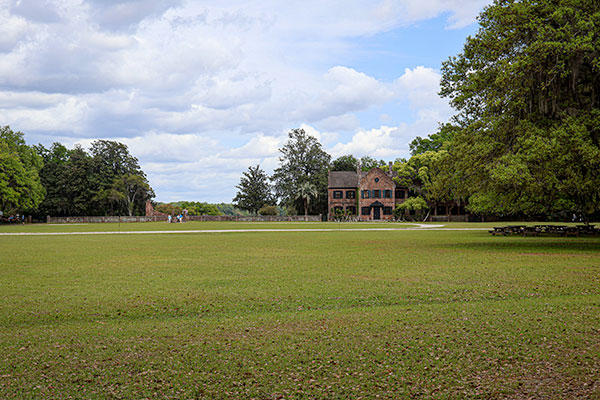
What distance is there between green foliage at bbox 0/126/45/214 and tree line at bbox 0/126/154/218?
0.49 ft

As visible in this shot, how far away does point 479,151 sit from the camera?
2170 centimetres

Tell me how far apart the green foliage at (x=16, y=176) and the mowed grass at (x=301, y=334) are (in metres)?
61.5

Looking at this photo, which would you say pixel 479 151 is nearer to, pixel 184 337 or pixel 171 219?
pixel 184 337

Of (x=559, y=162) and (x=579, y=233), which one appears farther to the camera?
(x=579, y=233)

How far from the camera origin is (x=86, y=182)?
83.1 meters

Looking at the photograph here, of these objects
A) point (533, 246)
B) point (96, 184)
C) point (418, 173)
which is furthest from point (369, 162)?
point (533, 246)

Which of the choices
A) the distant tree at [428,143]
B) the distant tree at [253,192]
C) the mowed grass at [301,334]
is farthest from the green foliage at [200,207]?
the mowed grass at [301,334]

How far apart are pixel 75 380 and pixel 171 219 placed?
68303 millimetres

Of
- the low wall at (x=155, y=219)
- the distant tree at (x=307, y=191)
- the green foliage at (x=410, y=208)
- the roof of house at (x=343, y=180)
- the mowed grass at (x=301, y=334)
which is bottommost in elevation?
the mowed grass at (x=301, y=334)

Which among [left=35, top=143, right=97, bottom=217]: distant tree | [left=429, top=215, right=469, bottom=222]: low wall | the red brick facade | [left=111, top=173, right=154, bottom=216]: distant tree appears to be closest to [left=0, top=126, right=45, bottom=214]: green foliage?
[left=35, top=143, right=97, bottom=217]: distant tree

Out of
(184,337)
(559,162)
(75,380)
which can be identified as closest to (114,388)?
(75,380)

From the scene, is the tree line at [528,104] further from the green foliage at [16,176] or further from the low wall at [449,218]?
the green foliage at [16,176]

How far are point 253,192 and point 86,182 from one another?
29651mm

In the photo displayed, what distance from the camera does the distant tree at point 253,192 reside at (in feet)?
316
